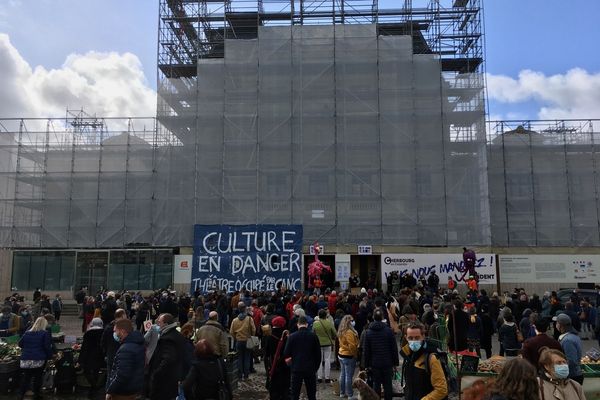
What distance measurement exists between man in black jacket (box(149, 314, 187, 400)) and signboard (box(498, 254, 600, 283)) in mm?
23939

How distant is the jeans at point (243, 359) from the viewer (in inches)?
472

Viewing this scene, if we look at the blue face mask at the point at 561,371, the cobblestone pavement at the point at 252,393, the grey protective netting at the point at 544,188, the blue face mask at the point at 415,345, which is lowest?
the cobblestone pavement at the point at 252,393

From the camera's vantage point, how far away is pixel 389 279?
82.5 ft

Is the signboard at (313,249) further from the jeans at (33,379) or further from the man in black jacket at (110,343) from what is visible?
the man in black jacket at (110,343)

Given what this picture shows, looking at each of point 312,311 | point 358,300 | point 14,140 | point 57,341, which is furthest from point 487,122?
point 14,140

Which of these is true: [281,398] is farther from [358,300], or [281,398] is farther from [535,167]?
[535,167]

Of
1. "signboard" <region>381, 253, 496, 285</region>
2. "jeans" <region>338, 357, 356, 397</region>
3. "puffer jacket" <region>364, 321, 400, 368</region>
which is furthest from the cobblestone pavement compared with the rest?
"signboard" <region>381, 253, 496, 285</region>

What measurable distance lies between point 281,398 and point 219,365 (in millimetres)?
3508

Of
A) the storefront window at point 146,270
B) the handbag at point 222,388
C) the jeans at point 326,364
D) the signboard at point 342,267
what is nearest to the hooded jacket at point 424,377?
the handbag at point 222,388

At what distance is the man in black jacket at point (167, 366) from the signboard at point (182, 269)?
2093 centimetres

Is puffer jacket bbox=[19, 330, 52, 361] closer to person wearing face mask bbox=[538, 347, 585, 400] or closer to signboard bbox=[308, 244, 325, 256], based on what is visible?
person wearing face mask bbox=[538, 347, 585, 400]

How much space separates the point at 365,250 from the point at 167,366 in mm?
20707

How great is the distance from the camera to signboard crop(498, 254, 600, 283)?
27.6m

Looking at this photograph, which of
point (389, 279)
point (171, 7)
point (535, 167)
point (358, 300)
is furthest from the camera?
point (171, 7)
